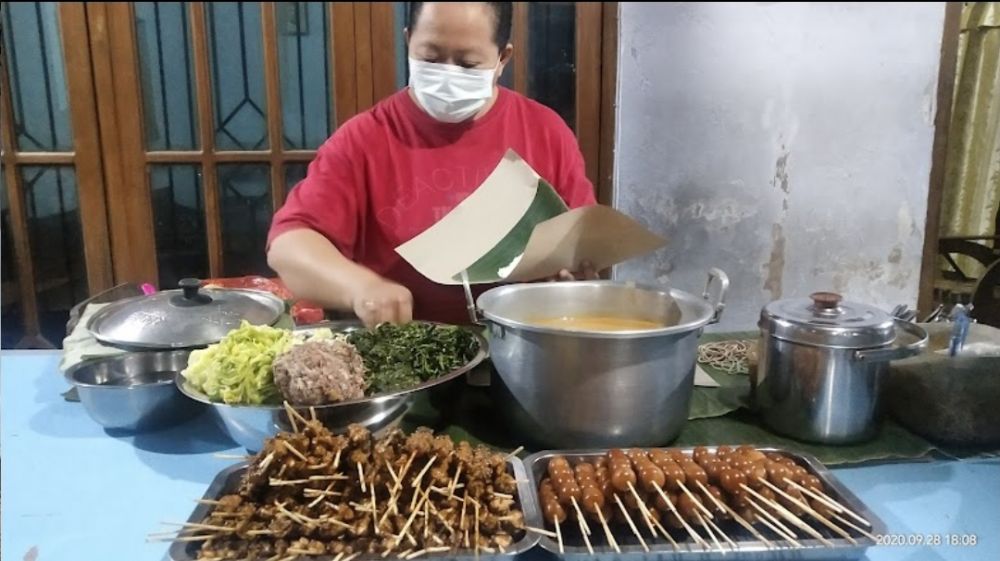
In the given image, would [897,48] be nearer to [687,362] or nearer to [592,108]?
[687,362]

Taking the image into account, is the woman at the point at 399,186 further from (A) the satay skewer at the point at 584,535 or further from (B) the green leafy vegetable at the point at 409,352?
(A) the satay skewer at the point at 584,535

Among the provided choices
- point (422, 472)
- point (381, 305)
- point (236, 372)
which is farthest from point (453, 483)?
point (381, 305)

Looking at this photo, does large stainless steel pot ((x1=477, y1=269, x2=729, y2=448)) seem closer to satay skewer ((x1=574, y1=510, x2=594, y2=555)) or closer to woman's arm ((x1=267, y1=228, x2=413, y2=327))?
satay skewer ((x1=574, y1=510, x2=594, y2=555))

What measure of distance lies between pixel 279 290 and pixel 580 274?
609 millimetres

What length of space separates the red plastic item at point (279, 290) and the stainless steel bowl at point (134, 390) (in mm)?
141

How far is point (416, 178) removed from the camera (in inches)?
67.0

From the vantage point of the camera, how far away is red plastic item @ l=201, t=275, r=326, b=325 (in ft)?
4.07

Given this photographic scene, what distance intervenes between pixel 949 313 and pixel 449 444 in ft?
2.73

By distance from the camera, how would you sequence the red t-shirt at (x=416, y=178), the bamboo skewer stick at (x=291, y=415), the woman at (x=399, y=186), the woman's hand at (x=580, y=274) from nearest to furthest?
Result: the bamboo skewer stick at (x=291, y=415), the woman's hand at (x=580, y=274), the woman at (x=399, y=186), the red t-shirt at (x=416, y=178)

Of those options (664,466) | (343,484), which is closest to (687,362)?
(664,466)

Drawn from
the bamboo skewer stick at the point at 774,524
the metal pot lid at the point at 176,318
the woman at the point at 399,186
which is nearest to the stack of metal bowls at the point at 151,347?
the metal pot lid at the point at 176,318

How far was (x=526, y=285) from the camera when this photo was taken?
1291 mm

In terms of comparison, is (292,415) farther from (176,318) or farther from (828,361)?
(828,361)

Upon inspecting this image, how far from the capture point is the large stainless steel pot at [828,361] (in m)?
1.09
